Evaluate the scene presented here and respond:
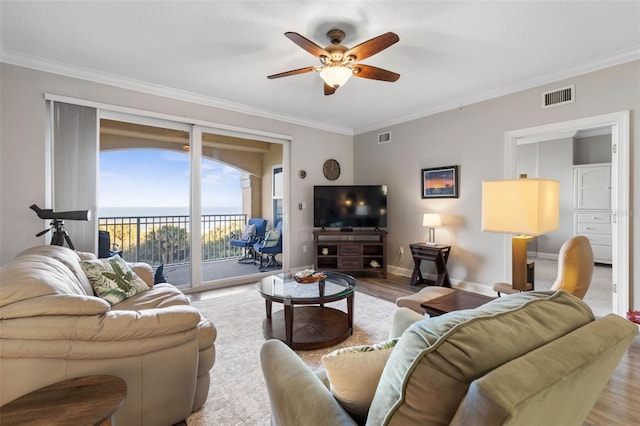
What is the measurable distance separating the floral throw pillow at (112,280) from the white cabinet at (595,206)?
7.30m

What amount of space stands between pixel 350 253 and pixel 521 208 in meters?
3.42

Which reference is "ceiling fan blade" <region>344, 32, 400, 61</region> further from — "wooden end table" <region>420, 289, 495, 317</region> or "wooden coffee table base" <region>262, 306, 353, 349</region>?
"wooden coffee table base" <region>262, 306, 353, 349</region>

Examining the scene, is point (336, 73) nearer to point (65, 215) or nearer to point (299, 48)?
point (299, 48)

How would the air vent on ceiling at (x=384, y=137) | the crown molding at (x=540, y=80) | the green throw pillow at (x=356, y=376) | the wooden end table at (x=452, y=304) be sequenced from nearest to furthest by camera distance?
the green throw pillow at (x=356, y=376) < the wooden end table at (x=452, y=304) < the crown molding at (x=540, y=80) < the air vent on ceiling at (x=384, y=137)

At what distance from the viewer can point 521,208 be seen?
1.60 meters

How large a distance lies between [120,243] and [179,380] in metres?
3.30

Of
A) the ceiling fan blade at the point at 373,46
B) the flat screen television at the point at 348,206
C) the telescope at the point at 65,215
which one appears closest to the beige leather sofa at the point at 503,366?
the ceiling fan blade at the point at 373,46

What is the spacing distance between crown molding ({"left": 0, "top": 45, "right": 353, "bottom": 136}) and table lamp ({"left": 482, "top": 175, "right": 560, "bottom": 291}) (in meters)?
3.64

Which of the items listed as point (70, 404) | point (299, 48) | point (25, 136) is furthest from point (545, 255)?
point (25, 136)

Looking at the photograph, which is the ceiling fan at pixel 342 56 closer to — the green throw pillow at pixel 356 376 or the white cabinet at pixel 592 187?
the green throw pillow at pixel 356 376

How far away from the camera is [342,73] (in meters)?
2.46

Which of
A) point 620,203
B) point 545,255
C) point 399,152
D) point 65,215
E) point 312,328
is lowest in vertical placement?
point 312,328

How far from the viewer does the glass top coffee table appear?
7.88ft

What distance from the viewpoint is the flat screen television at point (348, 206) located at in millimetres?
5027
